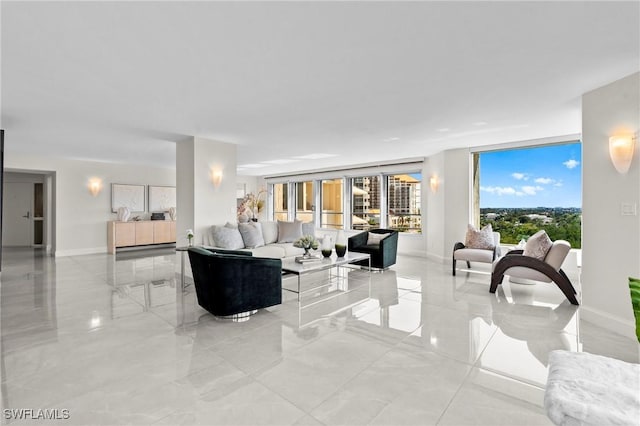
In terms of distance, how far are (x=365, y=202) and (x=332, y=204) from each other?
4.30 feet

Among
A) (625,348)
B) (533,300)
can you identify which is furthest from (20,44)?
(533,300)

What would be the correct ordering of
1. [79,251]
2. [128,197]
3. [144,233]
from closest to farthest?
[79,251] < [144,233] < [128,197]

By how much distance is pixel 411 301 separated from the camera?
3977mm

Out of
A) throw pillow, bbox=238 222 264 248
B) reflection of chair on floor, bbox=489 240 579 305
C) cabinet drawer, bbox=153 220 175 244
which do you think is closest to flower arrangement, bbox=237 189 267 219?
cabinet drawer, bbox=153 220 175 244

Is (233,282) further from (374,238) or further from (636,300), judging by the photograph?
(374,238)

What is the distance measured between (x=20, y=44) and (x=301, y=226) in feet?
16.8

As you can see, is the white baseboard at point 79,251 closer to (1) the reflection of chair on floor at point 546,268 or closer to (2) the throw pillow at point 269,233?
(2) the throw pillow at point 269,233

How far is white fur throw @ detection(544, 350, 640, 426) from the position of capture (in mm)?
1075

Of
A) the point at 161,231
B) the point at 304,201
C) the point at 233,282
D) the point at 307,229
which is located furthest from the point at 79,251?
the point at 233,282

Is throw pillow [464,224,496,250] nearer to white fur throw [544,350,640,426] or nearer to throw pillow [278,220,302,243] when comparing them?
throw pillow [278,220,302,243]

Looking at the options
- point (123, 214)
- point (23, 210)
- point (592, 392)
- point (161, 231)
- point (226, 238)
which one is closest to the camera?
point (592, 392)

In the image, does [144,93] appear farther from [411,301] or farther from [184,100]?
[411,301]

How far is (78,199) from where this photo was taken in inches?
318

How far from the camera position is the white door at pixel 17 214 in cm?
950
